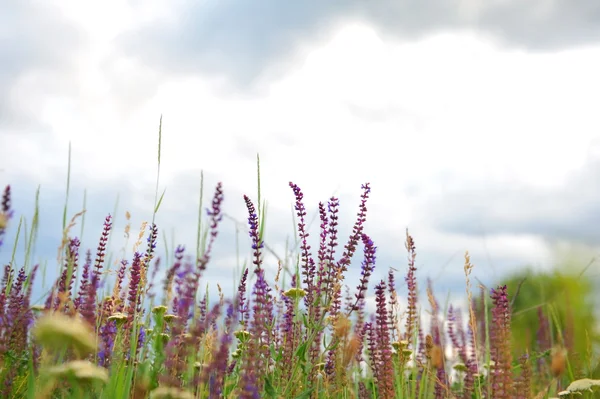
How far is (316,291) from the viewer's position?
3.95 m

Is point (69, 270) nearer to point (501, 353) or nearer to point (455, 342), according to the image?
point (501, 353)

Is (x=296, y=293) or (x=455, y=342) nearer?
(x=296, y=293)

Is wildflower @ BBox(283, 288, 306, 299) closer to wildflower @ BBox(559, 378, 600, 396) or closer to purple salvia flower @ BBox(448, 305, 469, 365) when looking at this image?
wildflower @ BBox(559, 378, 600, 396)

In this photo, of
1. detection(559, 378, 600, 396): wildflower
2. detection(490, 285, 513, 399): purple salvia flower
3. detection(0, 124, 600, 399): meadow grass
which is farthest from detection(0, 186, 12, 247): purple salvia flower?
detection(559, 378, 600, 396): wildflower

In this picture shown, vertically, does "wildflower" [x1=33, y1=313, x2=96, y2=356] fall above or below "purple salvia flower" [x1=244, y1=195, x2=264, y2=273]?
below

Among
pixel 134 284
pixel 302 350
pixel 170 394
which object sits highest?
pixel 134 284

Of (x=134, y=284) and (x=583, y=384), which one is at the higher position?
(x=134, y=284)

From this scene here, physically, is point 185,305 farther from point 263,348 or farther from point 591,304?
point 591,304

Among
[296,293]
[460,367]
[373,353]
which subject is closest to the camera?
[296,293]

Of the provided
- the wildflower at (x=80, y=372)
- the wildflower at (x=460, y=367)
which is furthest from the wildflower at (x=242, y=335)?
the wildflower at (x=460, y=367)

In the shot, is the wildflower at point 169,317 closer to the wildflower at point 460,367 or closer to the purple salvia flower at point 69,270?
the purple salvia flower at point 69,270

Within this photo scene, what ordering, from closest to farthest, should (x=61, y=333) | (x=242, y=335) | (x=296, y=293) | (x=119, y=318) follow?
(x=61, y=333), (x=119, y=318), (x=296, y=293), (x=242, y=335)

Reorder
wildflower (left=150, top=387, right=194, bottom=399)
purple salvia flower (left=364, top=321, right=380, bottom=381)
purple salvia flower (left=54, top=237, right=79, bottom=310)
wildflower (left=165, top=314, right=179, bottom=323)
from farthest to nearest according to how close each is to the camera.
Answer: purple salvia flower (left=364, top=321, right=380, bottom=381), wildflower (left=165, top=314, right=179, bottom=323), purple salvia flower (left=54, top=237, right=79, bottom=310), wildflower (left=150, top=387, right=194, bottom=399)

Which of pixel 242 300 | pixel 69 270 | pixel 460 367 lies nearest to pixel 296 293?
pixel 242 300
